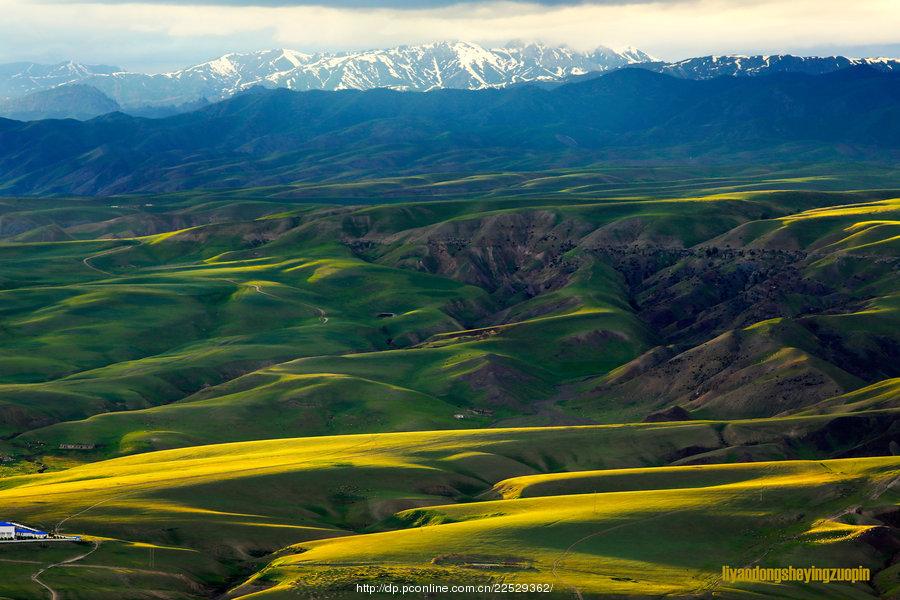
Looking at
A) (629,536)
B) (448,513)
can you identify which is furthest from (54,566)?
(629,536)

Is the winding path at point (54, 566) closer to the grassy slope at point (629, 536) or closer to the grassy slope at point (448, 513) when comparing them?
the grassy slope at point (448, 513)

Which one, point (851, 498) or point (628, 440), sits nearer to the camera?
point (851, 498)

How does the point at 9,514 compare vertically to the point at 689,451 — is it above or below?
above

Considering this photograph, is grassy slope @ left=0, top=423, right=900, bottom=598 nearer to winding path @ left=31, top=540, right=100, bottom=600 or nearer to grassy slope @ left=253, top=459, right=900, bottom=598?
grassy slope @ left=253, top=459, right=900, bottom=598

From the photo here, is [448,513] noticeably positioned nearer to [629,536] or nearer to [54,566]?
[629,536]

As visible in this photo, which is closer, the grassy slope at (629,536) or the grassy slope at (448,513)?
the grassy slope at (629,536)

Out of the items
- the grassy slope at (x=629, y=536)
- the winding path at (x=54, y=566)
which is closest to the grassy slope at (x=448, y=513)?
the grassy slope at (x=629, y=536)

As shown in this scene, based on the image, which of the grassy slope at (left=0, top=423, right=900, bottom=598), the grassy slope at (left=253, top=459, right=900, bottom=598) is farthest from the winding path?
the grassy slope at (left=253, top=459, right=900, bottom=598)

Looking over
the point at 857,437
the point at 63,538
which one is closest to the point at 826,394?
the point at 857,437

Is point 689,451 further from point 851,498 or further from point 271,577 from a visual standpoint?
point 271,577

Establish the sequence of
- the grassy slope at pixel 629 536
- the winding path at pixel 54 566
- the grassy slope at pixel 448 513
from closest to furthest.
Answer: the winding path at pixel 54 566 → the grassy slope at pixel 629 536 → the grassy slope at pixel 448 513

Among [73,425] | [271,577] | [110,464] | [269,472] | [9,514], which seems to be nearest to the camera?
[271,577]
